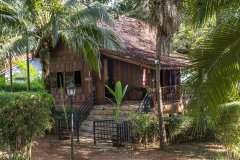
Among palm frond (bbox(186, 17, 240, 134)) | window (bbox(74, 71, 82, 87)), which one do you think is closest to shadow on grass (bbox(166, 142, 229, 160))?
window (bbox(74, 71, 82, 87))

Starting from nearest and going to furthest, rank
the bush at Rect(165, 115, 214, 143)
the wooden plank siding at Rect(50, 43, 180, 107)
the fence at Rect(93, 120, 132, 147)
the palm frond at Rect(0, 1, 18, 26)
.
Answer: the palm frond at Rect(0, 1, 18, 26) → the fence at Rect(93, 120, 132, 147) → the bush at Rect(165, 115, 214, 143) → the wooden plank siding at Rect(50, 43, 180, 107)

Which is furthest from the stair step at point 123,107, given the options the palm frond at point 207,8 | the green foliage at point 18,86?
the palm frond at point 207,8

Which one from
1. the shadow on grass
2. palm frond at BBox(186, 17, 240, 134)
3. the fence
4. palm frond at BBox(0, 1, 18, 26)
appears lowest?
the shadow on grass

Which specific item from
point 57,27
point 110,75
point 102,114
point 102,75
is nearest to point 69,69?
point 102,75

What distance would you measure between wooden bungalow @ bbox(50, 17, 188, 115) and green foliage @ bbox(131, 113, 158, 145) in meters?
3.51

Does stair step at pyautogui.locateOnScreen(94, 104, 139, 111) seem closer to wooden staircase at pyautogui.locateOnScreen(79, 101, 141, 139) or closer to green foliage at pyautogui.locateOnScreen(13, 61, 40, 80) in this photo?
wooden staircase at pyautogui.locateOnScreen(79, 101, 141, 139)

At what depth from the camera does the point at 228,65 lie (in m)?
4.27

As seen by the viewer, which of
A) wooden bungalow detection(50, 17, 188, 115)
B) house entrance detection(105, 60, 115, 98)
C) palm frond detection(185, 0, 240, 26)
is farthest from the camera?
house entrance detection(105, 60, 115, 98)

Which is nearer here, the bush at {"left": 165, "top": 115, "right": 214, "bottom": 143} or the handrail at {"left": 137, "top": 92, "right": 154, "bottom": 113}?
the bush at {"left": 165, "top": 115, "right": 214, "bottom": 143}

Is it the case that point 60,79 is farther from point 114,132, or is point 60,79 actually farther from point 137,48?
point 114,132

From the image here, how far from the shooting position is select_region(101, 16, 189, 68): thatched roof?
59.2ft

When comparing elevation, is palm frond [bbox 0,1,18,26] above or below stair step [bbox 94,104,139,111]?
above

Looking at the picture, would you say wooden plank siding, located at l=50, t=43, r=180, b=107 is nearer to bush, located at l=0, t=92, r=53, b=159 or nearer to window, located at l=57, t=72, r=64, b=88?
window, located at l=57, t=72, r=64, b=88

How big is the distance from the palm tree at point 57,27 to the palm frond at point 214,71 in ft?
32.8
